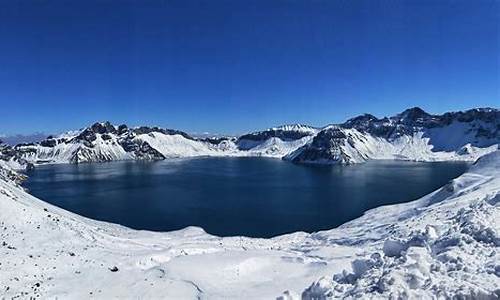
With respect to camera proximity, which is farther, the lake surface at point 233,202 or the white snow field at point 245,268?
the lake surface at point 233,202

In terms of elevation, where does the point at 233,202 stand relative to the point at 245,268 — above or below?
below

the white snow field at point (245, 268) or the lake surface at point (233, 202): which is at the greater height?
the white snow field at point (245, 268)

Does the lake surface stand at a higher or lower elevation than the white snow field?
lower

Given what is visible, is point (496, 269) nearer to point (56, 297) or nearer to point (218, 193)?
point (56, 297)

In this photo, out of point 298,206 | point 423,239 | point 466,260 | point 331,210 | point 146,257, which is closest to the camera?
point 466,260

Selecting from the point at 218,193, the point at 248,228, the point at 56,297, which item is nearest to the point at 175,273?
the point at 56,297

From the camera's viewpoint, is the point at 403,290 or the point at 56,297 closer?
the point at 403,290

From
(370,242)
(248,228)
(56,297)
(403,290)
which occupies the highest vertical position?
(403,290)

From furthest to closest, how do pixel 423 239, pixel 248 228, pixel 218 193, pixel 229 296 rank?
pixel 218 193 < pixel 248 228 < pixel 229 296 < pixel 423 239

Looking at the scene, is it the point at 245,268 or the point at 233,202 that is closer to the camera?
the point at 245,268

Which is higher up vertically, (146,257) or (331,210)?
(146,257)

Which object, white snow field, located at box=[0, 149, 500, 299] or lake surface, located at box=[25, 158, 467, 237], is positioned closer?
white snow field, located at box=[0, 149, 500, 299]
